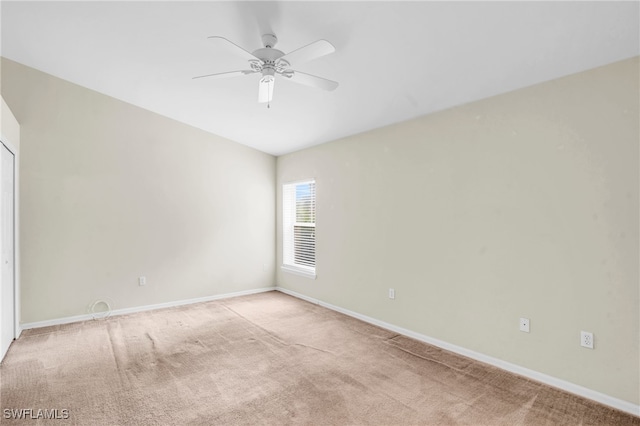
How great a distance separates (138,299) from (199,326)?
1.21 m

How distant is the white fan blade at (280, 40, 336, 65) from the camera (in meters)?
2.06

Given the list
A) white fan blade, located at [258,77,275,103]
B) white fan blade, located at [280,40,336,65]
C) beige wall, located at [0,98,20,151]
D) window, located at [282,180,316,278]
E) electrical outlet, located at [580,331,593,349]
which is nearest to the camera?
white fan blade, located at [280,40,336,65]

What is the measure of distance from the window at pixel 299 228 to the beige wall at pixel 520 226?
1205 millimetres

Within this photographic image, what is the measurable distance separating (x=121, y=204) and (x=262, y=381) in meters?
3.18

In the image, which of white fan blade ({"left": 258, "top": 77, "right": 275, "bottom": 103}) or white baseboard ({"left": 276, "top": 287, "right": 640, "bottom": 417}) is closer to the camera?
white baseboard ({"left": 276, "top": 287, "right": 640, "bottom": 417})

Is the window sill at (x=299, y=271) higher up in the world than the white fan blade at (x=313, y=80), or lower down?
lower down

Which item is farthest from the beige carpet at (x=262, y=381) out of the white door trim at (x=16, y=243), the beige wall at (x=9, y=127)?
the beige wall at (x=9, y=127)

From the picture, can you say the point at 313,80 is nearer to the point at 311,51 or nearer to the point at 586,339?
the point at 311,51

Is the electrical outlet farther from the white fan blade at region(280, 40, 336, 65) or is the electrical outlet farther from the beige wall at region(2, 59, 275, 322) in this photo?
the beige wall at region(2, 59, 275, 322)

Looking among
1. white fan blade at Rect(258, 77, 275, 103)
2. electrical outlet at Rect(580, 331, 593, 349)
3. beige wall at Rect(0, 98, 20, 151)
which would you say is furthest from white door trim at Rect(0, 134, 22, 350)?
electrical outlet at Rect(580, 331, 593, 349)

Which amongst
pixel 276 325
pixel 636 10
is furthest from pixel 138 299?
pixel 636 10

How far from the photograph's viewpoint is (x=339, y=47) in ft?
8.46

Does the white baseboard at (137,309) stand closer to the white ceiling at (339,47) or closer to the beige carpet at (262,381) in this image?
the beige carpet at (262,381)

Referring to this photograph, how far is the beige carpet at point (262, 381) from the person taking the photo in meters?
2.21
